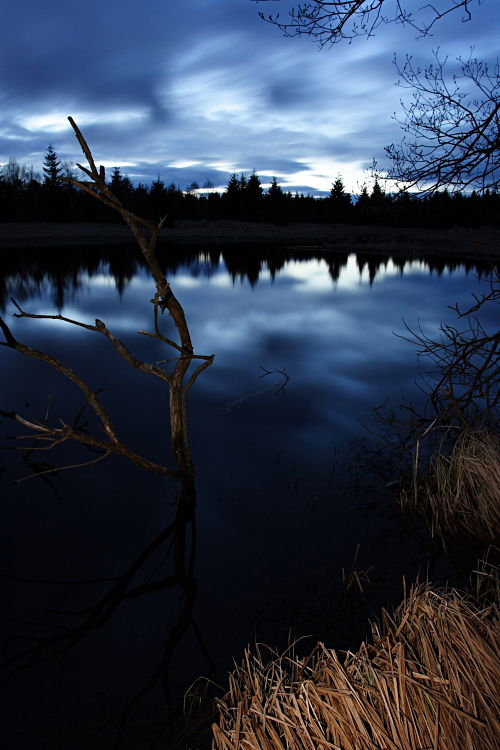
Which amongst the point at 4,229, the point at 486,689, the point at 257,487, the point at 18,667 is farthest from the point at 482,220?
the point at 4,229

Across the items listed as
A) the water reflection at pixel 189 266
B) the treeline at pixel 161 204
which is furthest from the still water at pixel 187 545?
the treeline at pixel 161 204

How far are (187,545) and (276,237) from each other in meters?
55.9

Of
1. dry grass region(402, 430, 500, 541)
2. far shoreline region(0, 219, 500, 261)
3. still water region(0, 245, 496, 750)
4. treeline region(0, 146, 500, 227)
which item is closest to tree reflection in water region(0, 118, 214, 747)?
still water region(0, 245, 496, 750)

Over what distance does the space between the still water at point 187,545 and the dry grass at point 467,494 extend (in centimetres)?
30

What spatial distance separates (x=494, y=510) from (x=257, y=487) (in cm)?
273

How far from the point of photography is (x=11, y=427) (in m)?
8.33

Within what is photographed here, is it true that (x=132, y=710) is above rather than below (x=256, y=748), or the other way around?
below

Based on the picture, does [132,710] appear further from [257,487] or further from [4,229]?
[4,229]

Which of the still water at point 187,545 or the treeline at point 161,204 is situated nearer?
the still water at point 187,545

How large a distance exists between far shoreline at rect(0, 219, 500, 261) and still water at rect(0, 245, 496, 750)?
32.7 metres

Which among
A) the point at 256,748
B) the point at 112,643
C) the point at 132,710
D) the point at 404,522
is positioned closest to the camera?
the point at 256,748

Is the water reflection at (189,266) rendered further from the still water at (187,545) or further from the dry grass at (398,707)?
the dry grass at (398,707)

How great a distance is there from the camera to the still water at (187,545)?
3736 millimetres

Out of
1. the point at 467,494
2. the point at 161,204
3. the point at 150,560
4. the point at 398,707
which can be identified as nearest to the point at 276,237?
the point at 161,204
